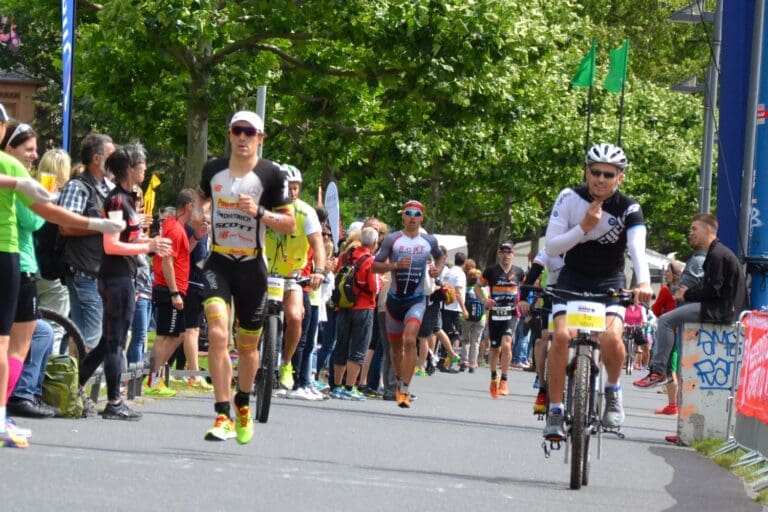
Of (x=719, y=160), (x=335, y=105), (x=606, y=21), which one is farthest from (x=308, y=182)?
(x=606, y=21)

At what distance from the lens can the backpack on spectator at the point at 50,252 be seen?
12062 mm

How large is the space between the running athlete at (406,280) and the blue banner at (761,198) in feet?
11.1

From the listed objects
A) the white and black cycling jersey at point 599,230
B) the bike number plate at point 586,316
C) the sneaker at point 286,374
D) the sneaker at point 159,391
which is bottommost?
the sneaker at point 159,391

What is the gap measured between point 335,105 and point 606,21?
38609mm

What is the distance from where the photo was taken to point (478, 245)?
5684 cm

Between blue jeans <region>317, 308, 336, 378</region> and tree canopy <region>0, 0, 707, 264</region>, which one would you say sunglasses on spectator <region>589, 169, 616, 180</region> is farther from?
tree canopy <region>0, 0, 707, 264</region>

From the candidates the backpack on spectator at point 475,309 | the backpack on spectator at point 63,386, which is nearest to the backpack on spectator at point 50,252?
the backpack on spectator at point 63,386

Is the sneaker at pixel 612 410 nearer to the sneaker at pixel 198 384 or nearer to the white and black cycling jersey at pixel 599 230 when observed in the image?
the white and black cycling jersey at pixel 599 230

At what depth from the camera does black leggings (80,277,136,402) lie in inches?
471

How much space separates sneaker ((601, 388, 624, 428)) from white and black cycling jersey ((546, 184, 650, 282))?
2.43ft

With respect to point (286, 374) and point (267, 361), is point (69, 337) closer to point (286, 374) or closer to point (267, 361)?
point (267, 361)

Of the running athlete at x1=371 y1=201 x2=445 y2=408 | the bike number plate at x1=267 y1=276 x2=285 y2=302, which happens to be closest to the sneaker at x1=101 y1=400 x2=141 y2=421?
the bike number plate at x1=267 y1=276 x2=285 y2=302

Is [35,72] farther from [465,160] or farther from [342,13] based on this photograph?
[342,13]

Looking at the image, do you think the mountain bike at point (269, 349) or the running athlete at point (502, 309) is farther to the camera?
the running athlete at point (502, 309)
